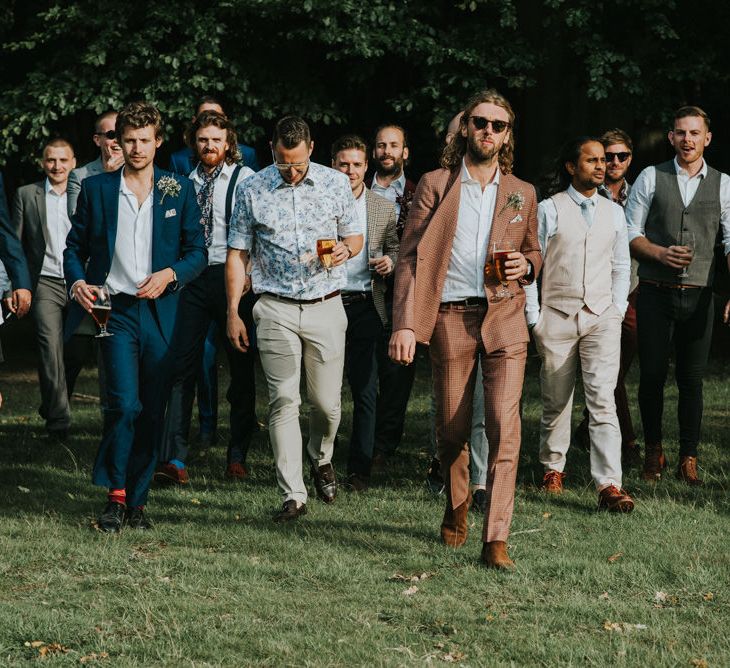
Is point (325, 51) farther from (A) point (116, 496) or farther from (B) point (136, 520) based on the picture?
(B) point (136, 520)

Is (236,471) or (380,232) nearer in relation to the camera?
(380,232)

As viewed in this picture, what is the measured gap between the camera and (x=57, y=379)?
11523 mm

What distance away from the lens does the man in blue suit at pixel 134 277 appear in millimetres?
7879

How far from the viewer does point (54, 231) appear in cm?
1148

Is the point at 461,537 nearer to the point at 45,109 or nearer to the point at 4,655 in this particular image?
the point at 4,655

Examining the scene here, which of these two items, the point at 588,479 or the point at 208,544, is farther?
the point at 588,479

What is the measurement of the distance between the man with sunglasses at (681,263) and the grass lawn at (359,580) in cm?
50

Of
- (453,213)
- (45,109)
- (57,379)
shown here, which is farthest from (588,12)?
(453,213)

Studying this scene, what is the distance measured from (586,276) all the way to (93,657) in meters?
4.49

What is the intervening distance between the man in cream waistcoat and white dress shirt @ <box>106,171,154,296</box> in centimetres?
263

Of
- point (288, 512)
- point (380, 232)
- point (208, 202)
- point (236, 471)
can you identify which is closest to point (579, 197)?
point (380, 232)

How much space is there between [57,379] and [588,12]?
8.13 meters

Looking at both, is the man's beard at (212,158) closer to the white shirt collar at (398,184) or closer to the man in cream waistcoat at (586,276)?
the white shirt collar at (398,184)

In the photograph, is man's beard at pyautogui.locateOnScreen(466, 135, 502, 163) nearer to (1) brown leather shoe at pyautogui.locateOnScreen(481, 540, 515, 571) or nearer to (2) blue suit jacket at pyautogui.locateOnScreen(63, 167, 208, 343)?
(2) blue suit jacket at pyautogui.locateOnScreen(63, 167, 208, 343)
